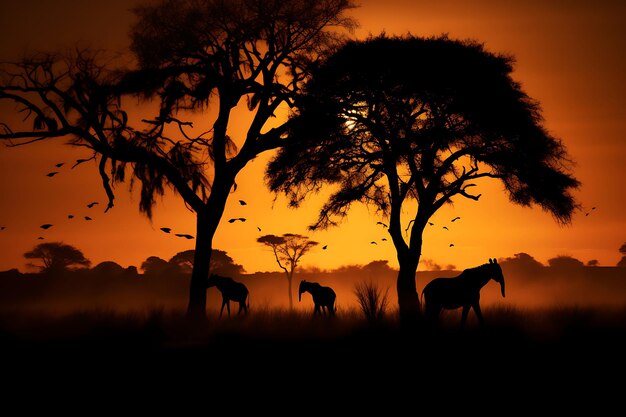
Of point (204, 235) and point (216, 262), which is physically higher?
point (216, 262)

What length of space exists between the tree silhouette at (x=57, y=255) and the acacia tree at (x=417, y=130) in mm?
57838

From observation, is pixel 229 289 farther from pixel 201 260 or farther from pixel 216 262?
pixel 216 262

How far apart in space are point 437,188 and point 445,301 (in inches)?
243

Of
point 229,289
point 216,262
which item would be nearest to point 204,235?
point 229,289

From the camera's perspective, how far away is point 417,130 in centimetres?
2236

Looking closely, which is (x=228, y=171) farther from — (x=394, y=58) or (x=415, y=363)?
(x=415, y=363)

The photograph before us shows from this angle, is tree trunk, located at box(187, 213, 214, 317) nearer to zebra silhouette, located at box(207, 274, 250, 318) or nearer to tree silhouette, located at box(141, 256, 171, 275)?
zebra silhouette, located at box(207, 274, 250, 318)

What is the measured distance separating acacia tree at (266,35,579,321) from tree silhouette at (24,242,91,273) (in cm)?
5784

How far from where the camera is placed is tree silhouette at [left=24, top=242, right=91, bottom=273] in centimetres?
7494

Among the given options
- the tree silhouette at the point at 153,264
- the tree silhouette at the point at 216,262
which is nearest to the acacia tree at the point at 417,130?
the tree silhouette at the point at 216,262

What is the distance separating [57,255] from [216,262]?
17617mm

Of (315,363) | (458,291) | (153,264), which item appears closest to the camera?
(315,363)

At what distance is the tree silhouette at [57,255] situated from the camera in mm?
74938

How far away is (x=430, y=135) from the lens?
863 inches
